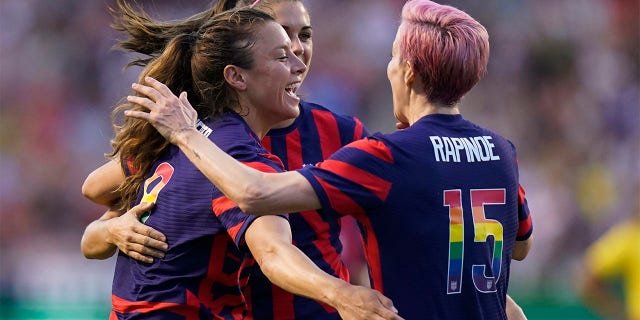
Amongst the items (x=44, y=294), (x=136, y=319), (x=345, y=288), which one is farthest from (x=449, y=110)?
(x=44, y=294)

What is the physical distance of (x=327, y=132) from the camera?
464 centimetres

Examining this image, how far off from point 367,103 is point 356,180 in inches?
333

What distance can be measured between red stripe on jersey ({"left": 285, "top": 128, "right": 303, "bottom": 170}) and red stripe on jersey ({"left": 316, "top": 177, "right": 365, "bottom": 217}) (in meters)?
1.19

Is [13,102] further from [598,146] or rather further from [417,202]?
[417,202]

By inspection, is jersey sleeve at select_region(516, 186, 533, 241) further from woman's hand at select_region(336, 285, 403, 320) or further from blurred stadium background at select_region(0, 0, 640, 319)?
blurred stadium background at select_region(0, 0, 640, 319)

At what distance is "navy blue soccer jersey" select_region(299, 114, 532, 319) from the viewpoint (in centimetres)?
326

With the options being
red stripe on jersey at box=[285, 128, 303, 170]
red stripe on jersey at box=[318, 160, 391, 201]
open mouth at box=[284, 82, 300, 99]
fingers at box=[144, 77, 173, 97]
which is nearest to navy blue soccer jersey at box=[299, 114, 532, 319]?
red stripe on jersey at box=[318, 160, 391, 201]

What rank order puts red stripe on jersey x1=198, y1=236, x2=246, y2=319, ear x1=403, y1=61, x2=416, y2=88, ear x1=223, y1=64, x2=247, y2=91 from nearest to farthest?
ear x1=403, y1=61, x2=416, y2=88 → red stripe on jersey x1=198, y1=236, x2=246, y2=319 → ear x1=223, y1=64, x2=247, y2=91

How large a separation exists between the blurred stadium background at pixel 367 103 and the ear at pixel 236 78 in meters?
6.69

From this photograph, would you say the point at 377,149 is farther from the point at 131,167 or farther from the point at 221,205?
the point at 131,167

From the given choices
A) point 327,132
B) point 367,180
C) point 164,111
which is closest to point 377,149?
point 367,180

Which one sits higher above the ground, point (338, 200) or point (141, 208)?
point (338, 200)

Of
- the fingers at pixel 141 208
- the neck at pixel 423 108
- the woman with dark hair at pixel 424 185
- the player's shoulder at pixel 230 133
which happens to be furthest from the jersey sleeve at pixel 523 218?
the fingers at pixel 141 208

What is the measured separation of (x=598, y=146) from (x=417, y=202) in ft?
28.2
